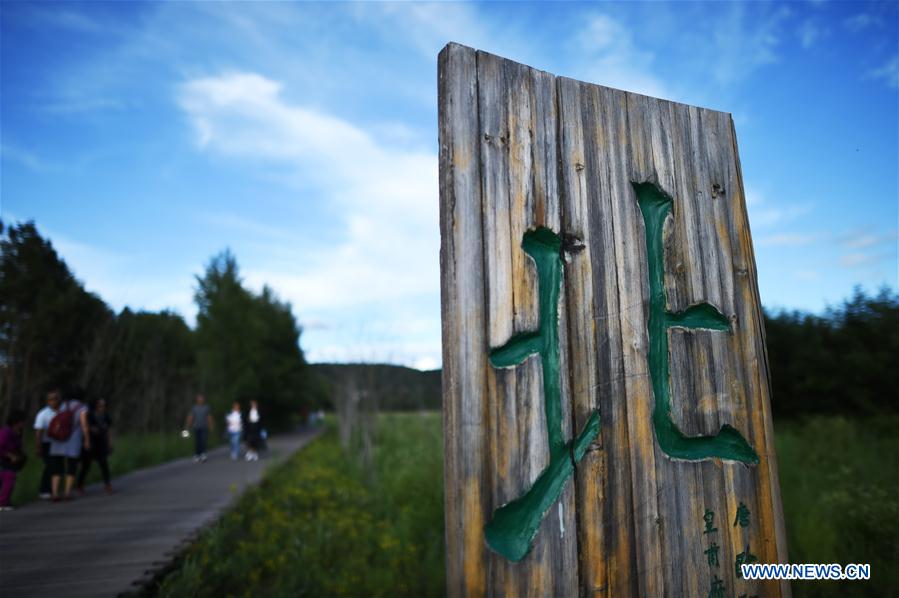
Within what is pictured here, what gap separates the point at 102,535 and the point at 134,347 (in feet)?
32.0

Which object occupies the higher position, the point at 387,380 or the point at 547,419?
the point at 387,380

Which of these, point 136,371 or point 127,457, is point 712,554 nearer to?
point 127,457

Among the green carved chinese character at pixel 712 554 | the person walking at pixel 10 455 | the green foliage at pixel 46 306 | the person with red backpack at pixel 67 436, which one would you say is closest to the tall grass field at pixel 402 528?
the person with red backpack at pixel 67 436

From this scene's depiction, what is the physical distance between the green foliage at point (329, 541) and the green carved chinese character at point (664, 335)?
370 cm

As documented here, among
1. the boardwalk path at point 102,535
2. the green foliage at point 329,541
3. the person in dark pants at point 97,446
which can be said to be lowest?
the green foliage at point 329,541

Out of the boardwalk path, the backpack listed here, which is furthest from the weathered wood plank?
the backpack

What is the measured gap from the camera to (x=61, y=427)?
7008mm

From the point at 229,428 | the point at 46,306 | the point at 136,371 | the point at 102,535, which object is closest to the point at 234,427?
the point at 229,428

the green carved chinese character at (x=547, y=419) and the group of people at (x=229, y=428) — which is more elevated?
the green carved chinese character at (x=547, y=419)

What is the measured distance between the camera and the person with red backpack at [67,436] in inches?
276

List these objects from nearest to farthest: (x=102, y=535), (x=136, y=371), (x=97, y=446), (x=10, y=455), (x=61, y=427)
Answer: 1. (x=102, y=535)
2. (x=10, y=455)
3. (x=61, y=427)
4. (x=97, y=446)
5. (x=136, y=371)

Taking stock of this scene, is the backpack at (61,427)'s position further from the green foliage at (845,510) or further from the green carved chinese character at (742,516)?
the green foliage at (845,510)

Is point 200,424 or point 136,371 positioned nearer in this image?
point 200,424

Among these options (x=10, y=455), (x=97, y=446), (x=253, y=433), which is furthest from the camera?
(x=253, y=433)
